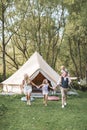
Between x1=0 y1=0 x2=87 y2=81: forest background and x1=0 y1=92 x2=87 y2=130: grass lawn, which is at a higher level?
x1=0 y1=0 x2=87 y2=81: forest background

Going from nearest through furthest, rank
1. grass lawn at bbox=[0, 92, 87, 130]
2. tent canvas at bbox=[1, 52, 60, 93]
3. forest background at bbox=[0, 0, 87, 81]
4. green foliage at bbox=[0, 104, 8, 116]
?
1. grass lawn at bbox=[0, 92, 87, 130]
2. green foliage at bbox=[0, 104, 8, 116]
3. tent canvas at bbox=[1, 52, 60, 93]
4. forest background at bbox=[0, 0, 87, 81]

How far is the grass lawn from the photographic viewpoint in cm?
1381

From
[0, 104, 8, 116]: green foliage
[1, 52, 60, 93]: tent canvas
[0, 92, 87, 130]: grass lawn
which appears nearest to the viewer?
[0, 92, 87, 130]: grass lawn

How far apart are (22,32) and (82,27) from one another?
11340mm

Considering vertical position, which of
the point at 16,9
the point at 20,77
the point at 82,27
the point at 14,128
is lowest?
the point at 14,128

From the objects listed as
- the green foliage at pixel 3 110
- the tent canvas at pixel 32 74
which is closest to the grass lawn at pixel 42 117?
the green foliage at pixel 3 110

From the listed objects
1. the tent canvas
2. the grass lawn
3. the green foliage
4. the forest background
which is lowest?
the grass lawn

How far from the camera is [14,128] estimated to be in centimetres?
1356

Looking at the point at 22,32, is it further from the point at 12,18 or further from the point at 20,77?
the point at 20,77

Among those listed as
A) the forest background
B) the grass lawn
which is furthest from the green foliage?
the forest background

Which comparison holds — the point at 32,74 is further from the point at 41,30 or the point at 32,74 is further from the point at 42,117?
the point at 41,30

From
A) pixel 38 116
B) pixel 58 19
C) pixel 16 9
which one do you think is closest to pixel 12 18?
pixel 16 9

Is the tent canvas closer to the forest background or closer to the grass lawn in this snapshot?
the grass lawn

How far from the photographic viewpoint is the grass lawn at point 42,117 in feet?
45.3
